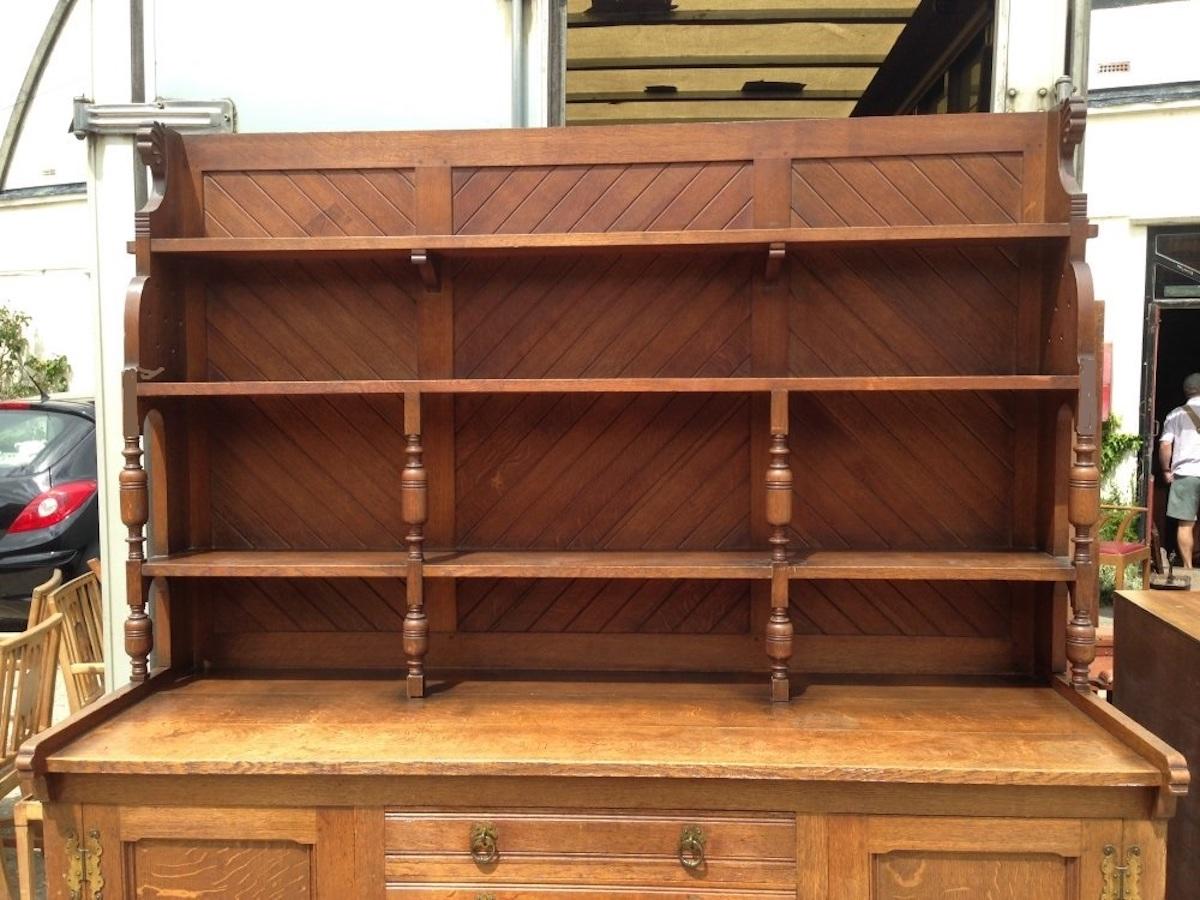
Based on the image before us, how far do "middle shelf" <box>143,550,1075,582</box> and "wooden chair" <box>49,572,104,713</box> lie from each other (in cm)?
120

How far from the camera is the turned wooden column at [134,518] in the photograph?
6.83 feet

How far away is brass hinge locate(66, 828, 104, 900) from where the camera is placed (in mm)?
1878

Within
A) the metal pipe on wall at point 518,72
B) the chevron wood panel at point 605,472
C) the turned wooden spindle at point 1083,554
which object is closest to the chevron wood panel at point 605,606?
the chevron wood panel at point 605,472

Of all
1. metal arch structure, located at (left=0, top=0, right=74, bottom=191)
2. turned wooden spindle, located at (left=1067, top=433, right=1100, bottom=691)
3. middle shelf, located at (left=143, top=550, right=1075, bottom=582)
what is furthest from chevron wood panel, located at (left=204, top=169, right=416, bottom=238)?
metal arch structure, located at (left=0, top=0, right=74, bottom=191)

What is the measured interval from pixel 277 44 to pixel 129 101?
46cm

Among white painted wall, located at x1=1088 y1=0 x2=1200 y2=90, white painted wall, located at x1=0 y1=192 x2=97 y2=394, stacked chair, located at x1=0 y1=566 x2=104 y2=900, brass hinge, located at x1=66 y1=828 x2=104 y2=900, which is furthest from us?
white painted wall, located at x1=0 y1=192 x2=97 y2=394

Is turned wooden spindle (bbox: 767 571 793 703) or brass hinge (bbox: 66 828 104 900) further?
turned wooden spindle (bbox: 767 571 793 703)

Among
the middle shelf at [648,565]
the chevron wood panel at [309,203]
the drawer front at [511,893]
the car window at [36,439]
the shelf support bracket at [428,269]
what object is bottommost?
the drawer front at [511,893]

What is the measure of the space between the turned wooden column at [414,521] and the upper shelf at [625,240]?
1.33 ft

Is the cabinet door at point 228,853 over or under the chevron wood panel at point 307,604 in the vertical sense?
under

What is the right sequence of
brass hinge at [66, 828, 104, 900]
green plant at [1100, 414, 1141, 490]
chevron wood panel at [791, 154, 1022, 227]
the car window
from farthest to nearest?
1. green plant at [1100, 414, 1141, 490]
2. the car window
3. chevron wood panel at [791, 154, 1022, 227]
4. brass hinge at [66, 828, 104, 900]

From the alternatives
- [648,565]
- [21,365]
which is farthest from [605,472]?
[21,365]

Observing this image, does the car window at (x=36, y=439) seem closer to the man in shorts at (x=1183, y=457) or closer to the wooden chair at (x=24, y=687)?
the wooden chair at (x=24, y=687)

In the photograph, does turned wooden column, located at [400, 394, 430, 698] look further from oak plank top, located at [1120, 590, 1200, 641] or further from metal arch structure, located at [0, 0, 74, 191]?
metal arch structure, located at [0, 0, 74, 191]
